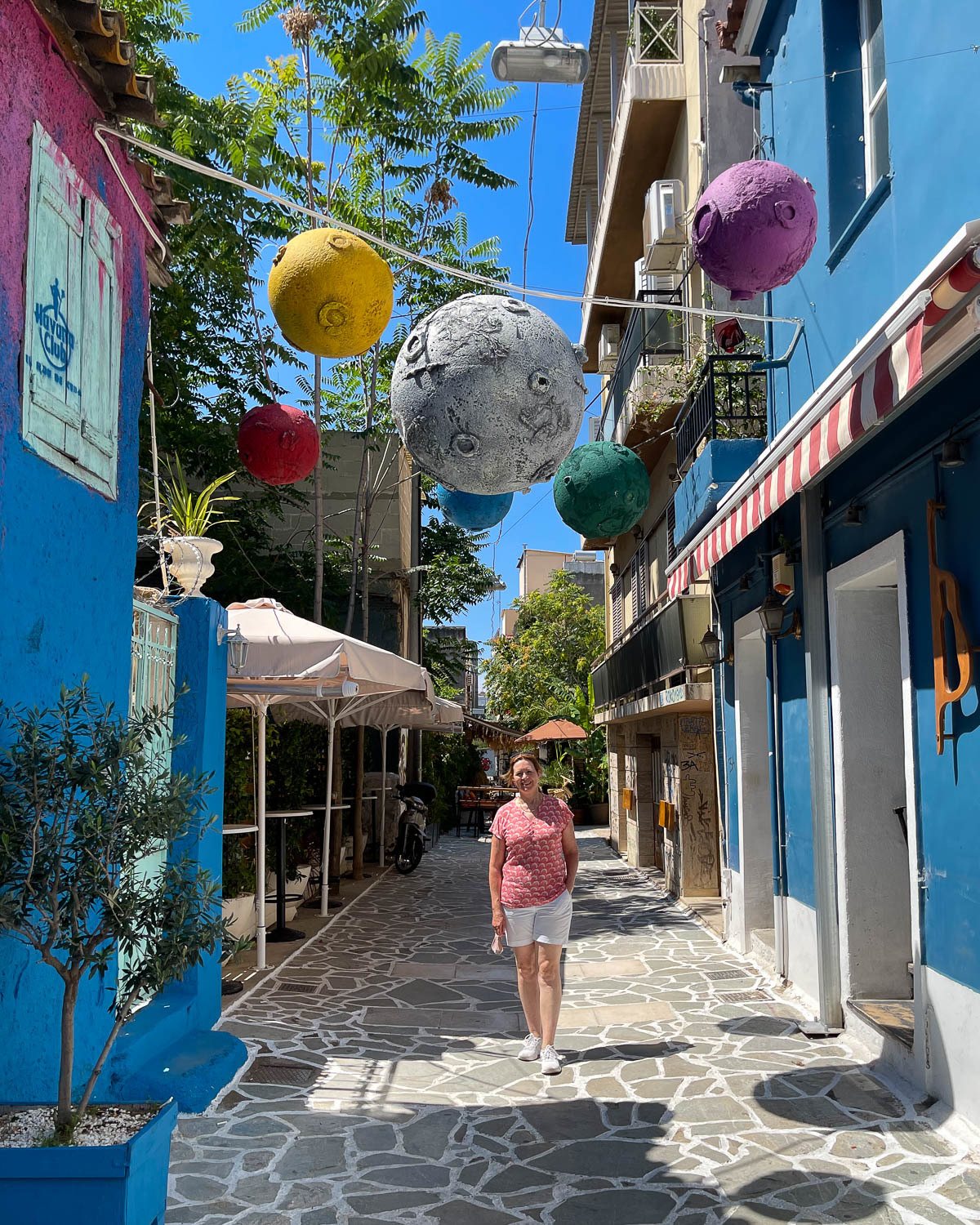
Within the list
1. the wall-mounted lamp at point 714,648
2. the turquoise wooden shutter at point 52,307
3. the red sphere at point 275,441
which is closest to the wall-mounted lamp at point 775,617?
the wall-mounted lamp at point 714,648

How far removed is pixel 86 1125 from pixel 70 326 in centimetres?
339

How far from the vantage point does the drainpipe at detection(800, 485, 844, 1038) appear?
7383 millimetres

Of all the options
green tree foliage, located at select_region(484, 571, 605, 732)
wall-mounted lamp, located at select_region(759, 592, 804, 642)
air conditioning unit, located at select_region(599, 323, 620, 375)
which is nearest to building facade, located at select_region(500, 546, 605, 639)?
green tree foliage, located at select_region(484, 571, 605, 732)

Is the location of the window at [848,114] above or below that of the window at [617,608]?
above

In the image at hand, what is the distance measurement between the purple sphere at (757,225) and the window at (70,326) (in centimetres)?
300

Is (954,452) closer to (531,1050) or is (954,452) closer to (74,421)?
(74,421)

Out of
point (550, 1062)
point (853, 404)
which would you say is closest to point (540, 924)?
point (550, 1062)

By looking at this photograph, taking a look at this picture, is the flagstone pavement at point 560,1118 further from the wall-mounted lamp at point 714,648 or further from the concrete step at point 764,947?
the wall-mounted lamp at point 714,648

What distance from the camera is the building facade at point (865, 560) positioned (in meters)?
5.19

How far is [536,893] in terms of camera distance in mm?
6598

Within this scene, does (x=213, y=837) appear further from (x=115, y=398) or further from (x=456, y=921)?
(x=456, y=921)

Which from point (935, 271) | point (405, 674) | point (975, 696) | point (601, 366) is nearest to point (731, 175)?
point (935, 271)

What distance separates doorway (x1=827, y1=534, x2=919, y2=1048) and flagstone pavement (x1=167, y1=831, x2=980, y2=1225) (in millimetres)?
694

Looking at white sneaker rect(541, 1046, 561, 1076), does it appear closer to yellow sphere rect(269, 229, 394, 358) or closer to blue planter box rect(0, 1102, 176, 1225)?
blue planter box rect(0, 1102, 176, 1225)
